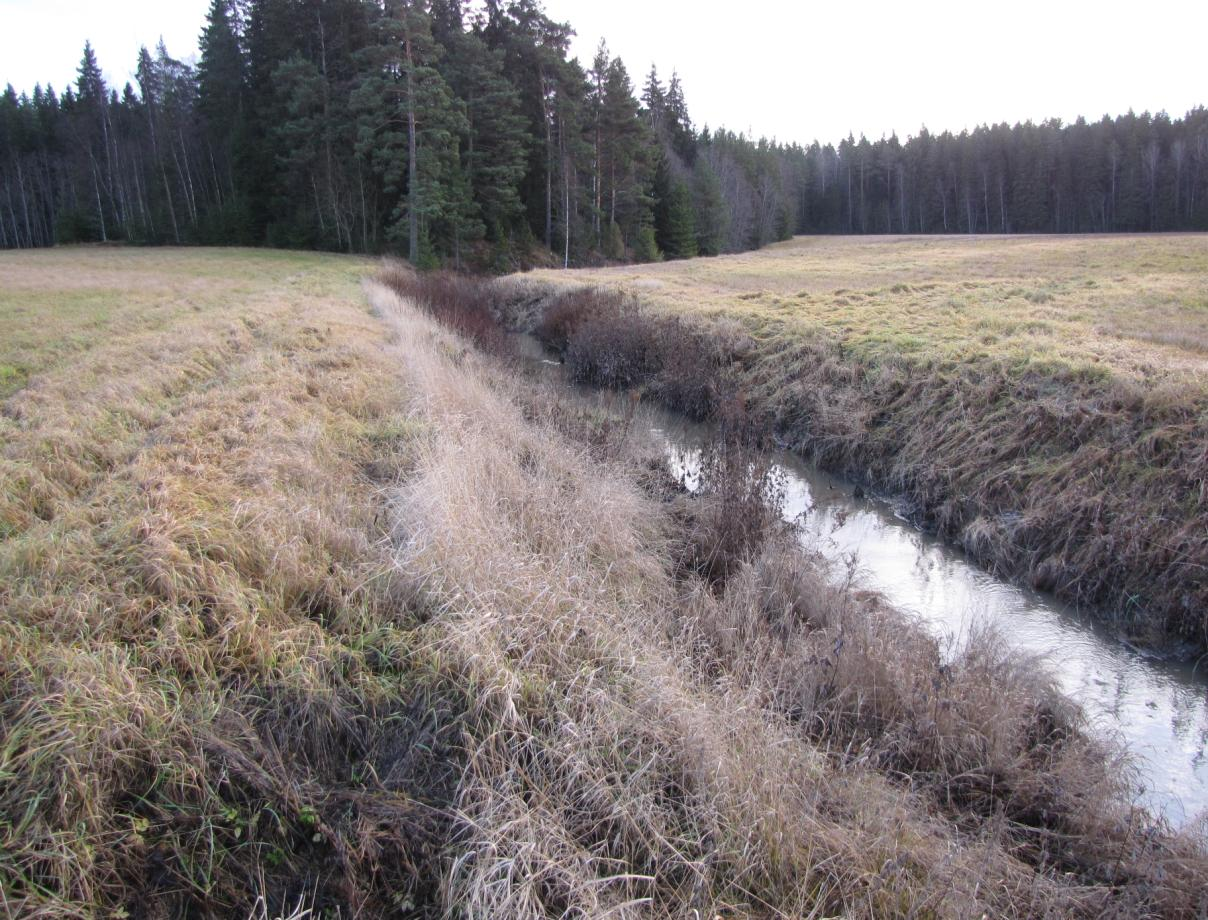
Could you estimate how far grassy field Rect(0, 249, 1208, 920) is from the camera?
2.52 m

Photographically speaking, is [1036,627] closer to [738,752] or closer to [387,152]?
[738,752]

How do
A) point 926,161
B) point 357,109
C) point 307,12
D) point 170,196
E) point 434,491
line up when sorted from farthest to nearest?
point 926,161
point 170,196
point 307,12
point 357,109
point 434,491

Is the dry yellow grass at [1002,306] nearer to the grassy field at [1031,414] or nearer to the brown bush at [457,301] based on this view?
the grassy field at [1031,414]

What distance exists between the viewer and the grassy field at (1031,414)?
5.89 m

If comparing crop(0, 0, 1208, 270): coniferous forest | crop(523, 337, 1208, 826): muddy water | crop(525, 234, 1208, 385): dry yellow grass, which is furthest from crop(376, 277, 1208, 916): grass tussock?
crop(0, 0, 1208, 270): coniferous forest

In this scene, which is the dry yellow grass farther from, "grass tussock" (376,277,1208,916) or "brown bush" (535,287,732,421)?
"grass tussock" (376,277,1208,916)

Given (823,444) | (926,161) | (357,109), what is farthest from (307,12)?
(926,161)

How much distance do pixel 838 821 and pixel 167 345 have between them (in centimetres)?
1067

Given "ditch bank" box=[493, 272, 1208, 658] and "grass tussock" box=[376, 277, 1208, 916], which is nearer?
"grass tussock" box=[376, 277, 1208, 916]

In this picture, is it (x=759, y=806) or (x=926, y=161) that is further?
(x=926, y=161)

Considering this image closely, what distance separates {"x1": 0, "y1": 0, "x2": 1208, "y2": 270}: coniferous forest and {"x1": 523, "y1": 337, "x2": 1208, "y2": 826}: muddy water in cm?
2902

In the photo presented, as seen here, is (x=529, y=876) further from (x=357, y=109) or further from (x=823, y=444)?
(x=357, y=109)

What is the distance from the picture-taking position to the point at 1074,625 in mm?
5699

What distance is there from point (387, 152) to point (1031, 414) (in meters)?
33.1
